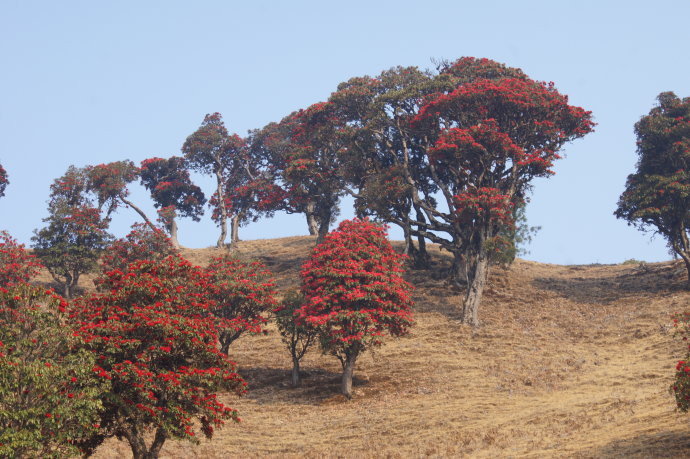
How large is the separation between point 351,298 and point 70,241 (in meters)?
36.5

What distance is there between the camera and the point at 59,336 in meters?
22.8

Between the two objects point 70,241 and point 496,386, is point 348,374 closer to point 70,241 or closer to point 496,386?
point 496,386

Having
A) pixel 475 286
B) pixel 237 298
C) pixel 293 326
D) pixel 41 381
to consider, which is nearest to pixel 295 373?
pixel 293 326

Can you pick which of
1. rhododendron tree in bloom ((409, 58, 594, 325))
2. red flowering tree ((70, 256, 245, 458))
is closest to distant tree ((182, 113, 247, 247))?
rhododendron tree in bloom ((409, 58, 594, 325))

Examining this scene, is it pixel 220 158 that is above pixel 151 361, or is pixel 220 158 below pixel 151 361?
above

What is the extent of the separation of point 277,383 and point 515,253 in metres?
26.8

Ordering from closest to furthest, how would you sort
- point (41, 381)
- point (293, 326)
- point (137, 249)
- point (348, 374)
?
1. point (41, 381)
2. point (348, 374)
3. point (293, 326)
4. point (137, 249)

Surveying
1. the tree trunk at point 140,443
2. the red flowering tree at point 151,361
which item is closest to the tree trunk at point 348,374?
the red flowering tree at point 151,361

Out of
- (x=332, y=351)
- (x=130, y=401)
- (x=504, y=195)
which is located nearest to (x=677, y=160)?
(x=504, y=195)

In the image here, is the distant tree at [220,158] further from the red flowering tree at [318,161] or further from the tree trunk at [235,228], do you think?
the red flowering tree at [318,161]

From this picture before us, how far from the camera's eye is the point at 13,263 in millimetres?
56312

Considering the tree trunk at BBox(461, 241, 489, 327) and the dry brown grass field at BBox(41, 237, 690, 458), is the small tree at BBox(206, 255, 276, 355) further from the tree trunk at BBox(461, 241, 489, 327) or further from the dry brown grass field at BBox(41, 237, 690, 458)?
the tree trunk at BBox(461, 241, 489, 327)

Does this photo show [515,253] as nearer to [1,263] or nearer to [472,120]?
[472,120]

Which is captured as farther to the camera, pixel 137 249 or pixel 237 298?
pixel 137 249
